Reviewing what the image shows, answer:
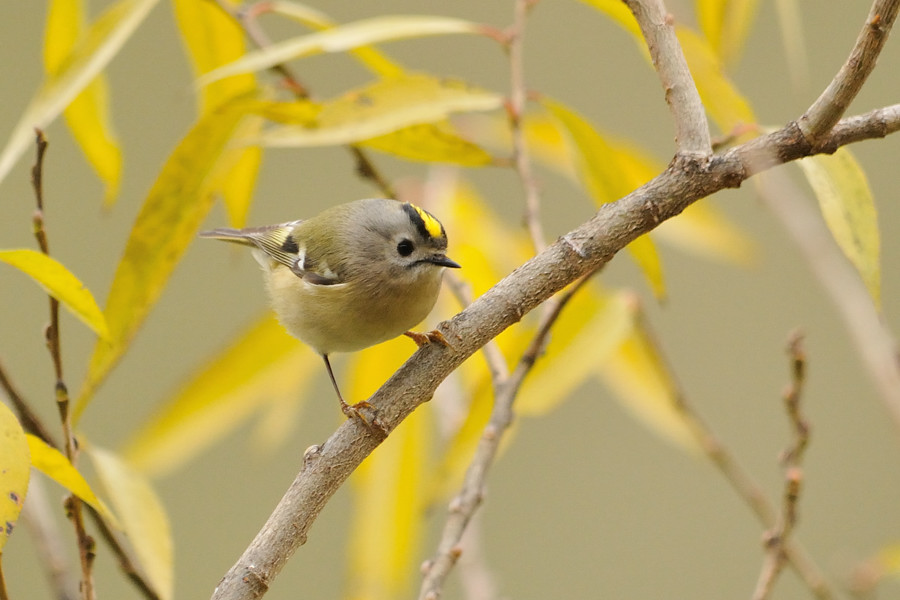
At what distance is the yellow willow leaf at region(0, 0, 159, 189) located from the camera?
0.91m

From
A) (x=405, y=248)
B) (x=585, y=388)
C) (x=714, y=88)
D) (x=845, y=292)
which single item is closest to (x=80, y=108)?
(x=405, y=248)

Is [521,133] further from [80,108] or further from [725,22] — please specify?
[80,108]

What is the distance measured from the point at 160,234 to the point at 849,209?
2.11 ft

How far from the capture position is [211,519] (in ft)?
11.2

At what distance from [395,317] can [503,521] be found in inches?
93.9

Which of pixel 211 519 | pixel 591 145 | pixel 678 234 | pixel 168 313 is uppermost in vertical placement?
pixel 168 313

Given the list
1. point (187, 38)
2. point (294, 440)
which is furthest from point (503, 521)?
point (187, 38)

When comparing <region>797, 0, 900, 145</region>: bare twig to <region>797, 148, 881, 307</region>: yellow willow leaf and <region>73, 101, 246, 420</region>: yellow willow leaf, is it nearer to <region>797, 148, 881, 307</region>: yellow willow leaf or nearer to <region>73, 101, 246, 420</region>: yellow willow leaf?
<region>797, 148, 881, 307</region>: yellow willow leaf

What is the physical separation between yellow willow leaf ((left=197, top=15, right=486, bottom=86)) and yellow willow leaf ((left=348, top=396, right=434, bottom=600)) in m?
0.51

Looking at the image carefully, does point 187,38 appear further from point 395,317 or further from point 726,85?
point 726,85

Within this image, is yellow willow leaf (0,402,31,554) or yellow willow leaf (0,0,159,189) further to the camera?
yellow willow leaf (0,0,159,189)

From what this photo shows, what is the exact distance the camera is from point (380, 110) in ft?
3.14

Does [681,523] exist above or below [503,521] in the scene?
below

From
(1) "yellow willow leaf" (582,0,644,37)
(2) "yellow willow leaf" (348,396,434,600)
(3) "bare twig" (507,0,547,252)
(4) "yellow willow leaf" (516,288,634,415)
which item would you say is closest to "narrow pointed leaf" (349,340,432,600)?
(2) "yellow willow leaf" (348,396,434,600)
